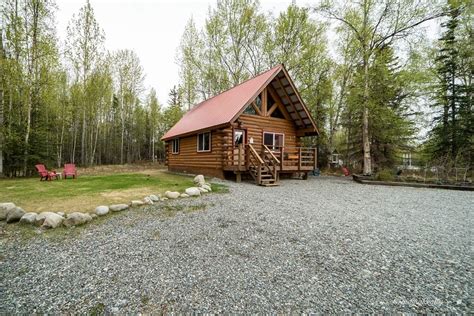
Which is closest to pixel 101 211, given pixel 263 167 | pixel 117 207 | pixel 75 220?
pixel 117 207

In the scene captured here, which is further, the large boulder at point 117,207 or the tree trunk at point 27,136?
the tree trunk at point 27,136

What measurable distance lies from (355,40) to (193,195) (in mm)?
14531

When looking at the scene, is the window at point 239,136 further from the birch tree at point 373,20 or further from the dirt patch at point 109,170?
the birch tree at point 373,20

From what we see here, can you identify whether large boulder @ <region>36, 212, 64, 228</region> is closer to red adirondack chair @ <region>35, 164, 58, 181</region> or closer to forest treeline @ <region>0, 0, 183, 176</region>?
red adirondack chair @ <region>35, 164, 58, 181</region>

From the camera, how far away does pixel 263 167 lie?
8.90 metres

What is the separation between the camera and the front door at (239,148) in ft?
29.5

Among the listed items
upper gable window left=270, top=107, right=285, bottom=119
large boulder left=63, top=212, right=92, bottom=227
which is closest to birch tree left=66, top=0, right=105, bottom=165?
upper gable window left=270, top=107, right=285, bottom=119

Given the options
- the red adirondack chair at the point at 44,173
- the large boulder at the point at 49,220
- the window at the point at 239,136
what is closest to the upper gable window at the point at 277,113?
the window at the point at 239,136

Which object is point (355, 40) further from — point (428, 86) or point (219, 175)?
point (219, 175)

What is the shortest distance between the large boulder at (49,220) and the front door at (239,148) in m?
6.35

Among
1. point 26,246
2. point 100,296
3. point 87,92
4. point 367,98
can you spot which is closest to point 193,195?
point 26,246

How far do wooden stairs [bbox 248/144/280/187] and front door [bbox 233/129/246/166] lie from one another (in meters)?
0.36

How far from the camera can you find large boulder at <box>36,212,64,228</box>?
370 cm

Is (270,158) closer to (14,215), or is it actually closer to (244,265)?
(244,265)
